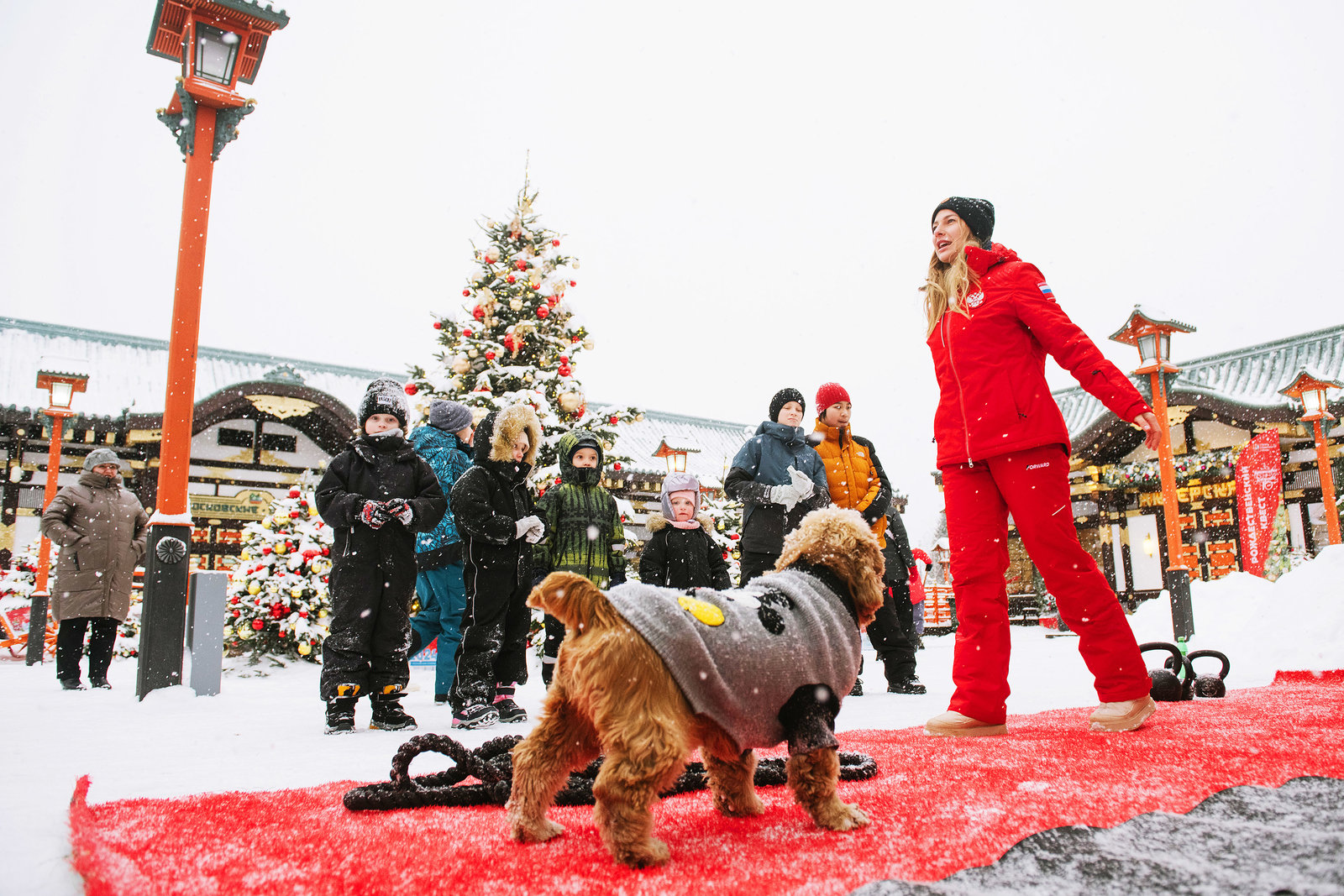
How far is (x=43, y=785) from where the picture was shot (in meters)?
2.03

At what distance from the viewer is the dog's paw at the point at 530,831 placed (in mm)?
1495

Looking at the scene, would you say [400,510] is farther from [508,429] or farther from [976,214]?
[976,214]

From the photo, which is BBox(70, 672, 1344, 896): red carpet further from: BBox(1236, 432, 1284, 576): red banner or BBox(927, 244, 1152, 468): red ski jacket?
BBox(1236, 432, 1284, 576): red banner

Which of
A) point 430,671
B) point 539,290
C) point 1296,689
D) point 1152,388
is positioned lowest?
point 430,671

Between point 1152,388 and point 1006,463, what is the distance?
346 inches

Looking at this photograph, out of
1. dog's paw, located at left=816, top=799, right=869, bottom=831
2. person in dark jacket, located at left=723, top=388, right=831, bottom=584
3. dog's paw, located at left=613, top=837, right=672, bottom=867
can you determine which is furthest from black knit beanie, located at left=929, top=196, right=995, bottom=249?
dog's paw, located at left=613, top=837, right=672, bottom=867

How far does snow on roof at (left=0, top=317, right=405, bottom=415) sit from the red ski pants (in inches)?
655

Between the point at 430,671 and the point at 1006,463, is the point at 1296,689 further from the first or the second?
the point at 430,671

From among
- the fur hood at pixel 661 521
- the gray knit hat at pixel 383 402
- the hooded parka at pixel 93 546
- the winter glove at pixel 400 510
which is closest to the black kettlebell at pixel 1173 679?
the fur hood at pixel 661 521

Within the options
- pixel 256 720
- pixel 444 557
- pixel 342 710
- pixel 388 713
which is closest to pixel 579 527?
pixel 444 557

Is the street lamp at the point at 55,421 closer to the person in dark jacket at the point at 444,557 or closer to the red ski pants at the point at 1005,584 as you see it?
the person in dark jacket at the point at 444,557

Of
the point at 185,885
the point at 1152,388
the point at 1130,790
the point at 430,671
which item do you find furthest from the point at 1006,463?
the point at 1152,388

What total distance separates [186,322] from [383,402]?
2453 mm

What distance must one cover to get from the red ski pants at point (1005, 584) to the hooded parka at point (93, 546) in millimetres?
6548
